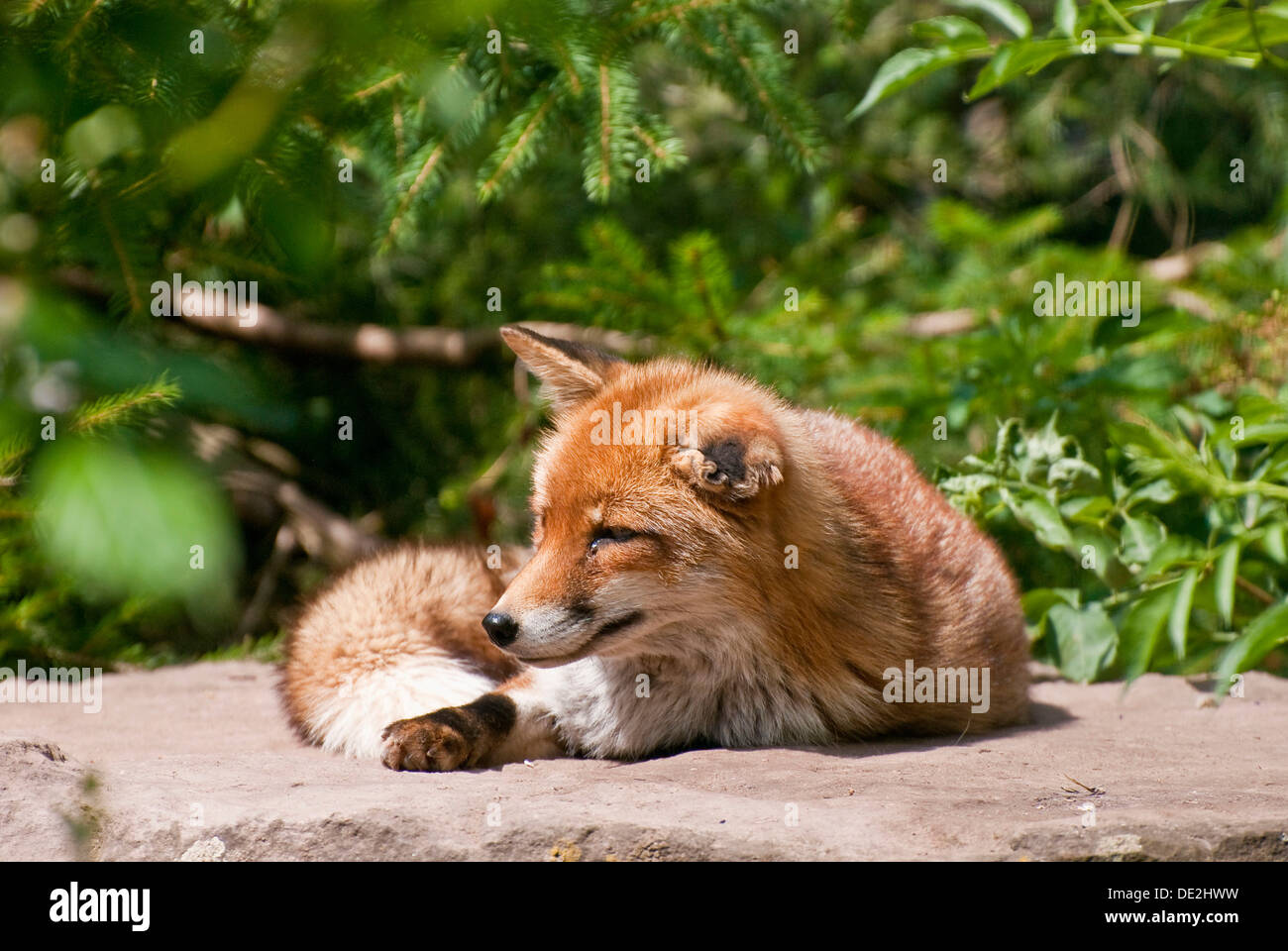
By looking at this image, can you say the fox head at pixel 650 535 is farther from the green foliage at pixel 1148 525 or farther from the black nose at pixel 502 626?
the green foliage at pixel 1148 525

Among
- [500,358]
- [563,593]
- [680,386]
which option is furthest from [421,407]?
[563,593]

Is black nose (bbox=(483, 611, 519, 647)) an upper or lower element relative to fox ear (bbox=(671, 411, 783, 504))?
lower

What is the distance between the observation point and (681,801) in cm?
247

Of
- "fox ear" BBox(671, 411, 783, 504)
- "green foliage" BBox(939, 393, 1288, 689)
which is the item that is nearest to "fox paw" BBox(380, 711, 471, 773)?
"fox ear" BBox(671, 411, 783, 504)

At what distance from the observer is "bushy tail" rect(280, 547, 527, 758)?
10.7ft

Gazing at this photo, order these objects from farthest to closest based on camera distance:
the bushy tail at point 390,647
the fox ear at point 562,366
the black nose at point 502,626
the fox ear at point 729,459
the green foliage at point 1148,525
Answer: the green foliage at point 1148,525, the fox ear at point 562,366, the bushy tail at point 390,647, the fox ear at point 729,459, the black nose at point 502,626

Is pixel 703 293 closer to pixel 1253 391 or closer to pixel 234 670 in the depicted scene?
pixel 1253 391

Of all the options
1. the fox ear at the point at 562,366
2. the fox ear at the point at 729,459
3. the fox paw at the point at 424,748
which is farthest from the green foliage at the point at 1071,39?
the fox paw at the point at 424,748

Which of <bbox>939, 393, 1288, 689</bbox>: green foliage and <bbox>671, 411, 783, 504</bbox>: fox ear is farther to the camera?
<bbox>939, 393, 1288, 689</bbox>: green foliage

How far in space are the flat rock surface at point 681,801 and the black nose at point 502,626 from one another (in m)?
0.35

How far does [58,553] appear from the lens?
84cm

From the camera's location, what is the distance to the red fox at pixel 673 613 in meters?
2.86

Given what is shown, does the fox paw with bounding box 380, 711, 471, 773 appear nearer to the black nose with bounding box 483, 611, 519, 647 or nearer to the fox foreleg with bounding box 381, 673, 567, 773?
the fox foreleg with bounding box 381, 673, 567, 773

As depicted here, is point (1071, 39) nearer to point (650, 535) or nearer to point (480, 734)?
point (650, 535)
